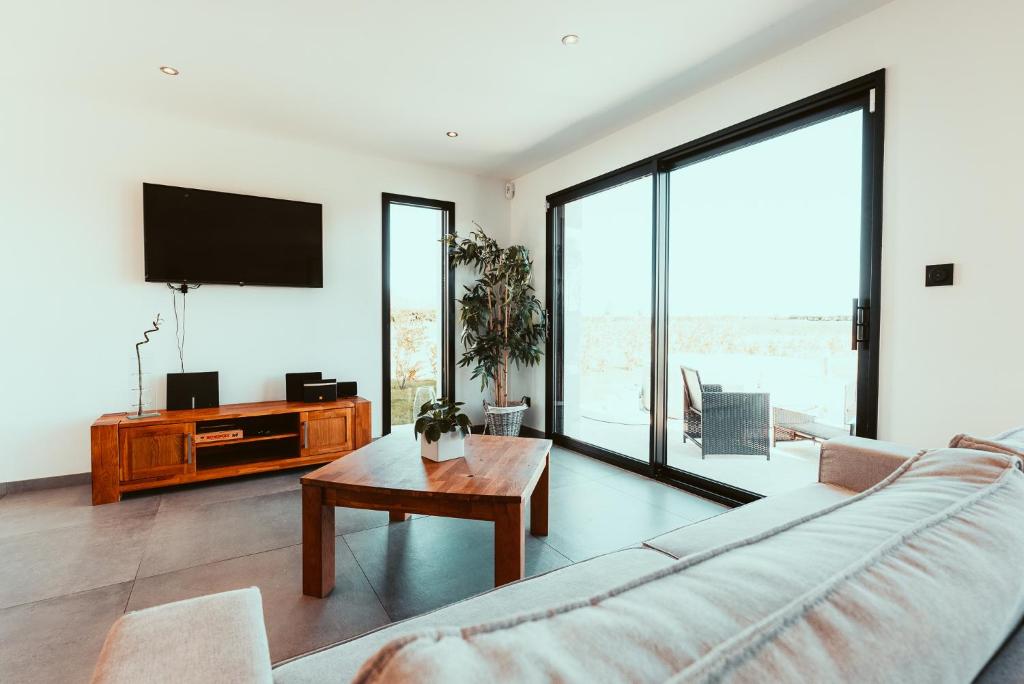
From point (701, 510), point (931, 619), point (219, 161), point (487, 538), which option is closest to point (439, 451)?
point (487, 538)

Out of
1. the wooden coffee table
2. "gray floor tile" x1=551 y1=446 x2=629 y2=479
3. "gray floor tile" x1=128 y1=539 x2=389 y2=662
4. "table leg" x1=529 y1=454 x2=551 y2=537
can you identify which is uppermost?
the wooden coffee table

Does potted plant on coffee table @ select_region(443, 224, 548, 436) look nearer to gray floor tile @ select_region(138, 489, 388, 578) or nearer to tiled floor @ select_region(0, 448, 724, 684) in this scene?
tiled floor @ select_region(0, 448, 724, 684)

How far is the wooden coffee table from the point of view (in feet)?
5.97

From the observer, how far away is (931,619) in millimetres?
405

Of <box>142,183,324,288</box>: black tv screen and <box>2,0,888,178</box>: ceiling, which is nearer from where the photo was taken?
<box>2,0,888,178</box>: ceiling

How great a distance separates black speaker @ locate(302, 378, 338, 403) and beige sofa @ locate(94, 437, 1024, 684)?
3.42m

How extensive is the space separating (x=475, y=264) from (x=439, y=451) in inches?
121

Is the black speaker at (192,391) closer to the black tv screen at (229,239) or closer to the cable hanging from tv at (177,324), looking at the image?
the cable hanging from tv at (177,324)

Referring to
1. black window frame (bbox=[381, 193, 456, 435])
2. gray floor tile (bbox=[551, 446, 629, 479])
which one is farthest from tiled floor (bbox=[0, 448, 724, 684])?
black window frame (bbox=[381, 193, 456, 435])

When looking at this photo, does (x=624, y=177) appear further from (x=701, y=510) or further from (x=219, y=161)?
(x=219, y=161)

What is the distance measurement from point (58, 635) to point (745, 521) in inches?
99.7

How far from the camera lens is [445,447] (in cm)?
229

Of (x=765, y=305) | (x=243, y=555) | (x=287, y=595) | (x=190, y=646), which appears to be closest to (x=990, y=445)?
(x=190, y=646)

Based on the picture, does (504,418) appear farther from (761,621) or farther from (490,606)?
(761,621)
